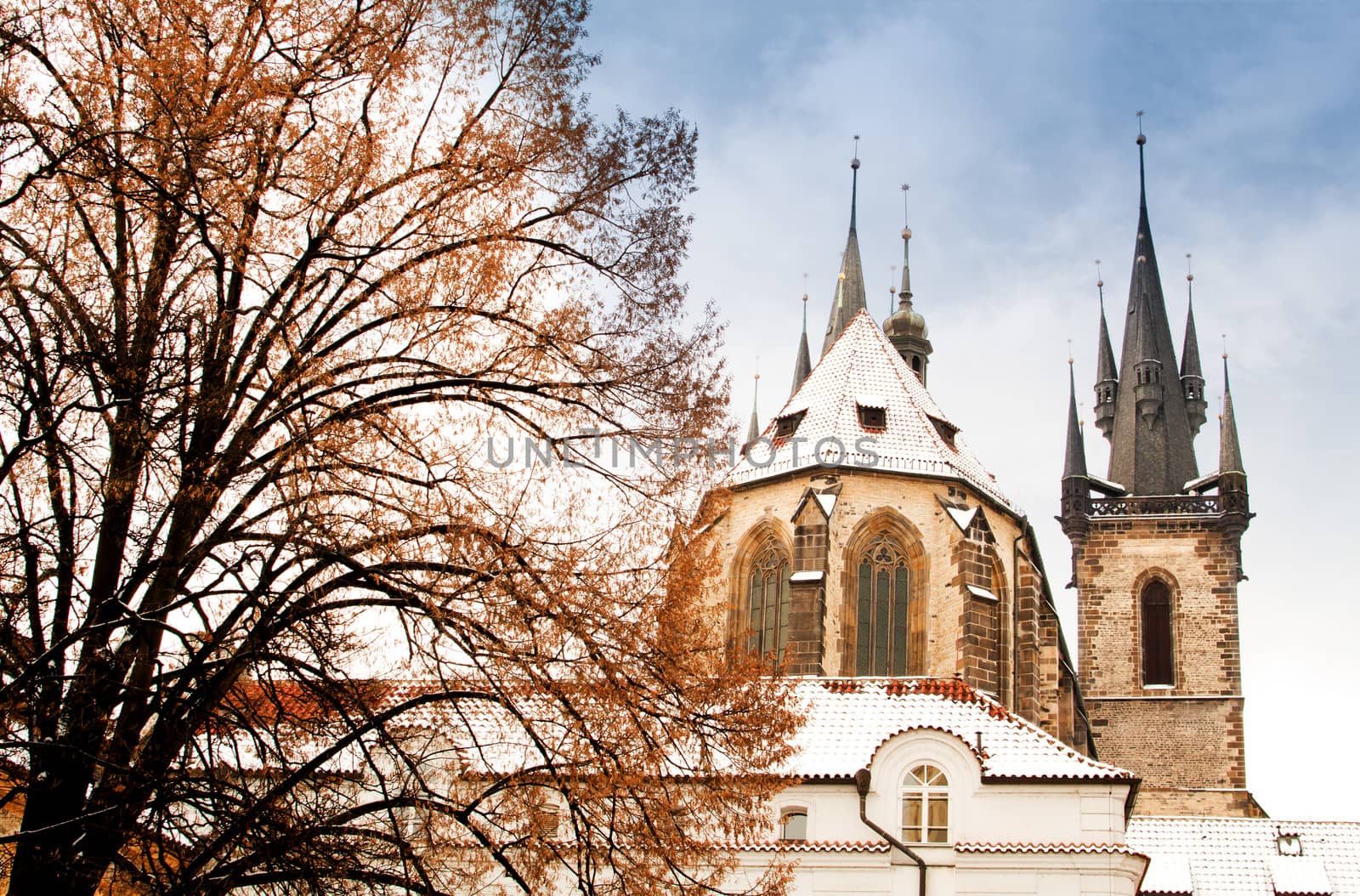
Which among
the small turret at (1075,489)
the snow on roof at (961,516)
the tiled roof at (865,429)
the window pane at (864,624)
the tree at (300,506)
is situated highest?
the small turret at (1075,489)

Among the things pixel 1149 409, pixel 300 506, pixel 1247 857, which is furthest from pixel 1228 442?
pixel 300 506

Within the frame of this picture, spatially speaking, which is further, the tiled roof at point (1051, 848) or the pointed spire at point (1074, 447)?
the pointed spire at point (1074, 447)

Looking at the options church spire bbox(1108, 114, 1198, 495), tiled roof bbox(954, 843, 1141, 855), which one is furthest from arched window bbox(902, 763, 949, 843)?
church spire bbox(1108, 114, 1198, 495)

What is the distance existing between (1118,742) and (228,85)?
126 ft

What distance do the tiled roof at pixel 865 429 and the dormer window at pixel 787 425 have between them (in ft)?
0.39

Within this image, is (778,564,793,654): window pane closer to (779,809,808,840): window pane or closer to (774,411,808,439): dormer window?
(774,411,808,439): dormer window

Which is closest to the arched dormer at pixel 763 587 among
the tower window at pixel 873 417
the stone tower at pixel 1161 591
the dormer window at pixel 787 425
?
the dormer window at pixel 787 425

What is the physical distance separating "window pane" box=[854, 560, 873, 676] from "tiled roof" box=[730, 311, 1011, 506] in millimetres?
2160

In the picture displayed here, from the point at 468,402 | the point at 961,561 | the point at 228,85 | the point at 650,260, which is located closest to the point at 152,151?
the point at 228,85

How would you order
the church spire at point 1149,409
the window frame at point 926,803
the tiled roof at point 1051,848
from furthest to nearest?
the church spire at point 1149,409
the window frame at point 926,803
the tiled roof at point 1051,848

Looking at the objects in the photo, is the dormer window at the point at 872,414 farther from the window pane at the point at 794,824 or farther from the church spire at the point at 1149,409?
the church spire at the point at 1149,409

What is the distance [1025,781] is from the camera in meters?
20.8

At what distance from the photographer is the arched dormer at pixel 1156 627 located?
4428cm

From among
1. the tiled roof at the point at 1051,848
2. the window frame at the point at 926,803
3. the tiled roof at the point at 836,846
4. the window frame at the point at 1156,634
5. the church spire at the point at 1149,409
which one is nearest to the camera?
the tiled roof at the point at 1051,848
